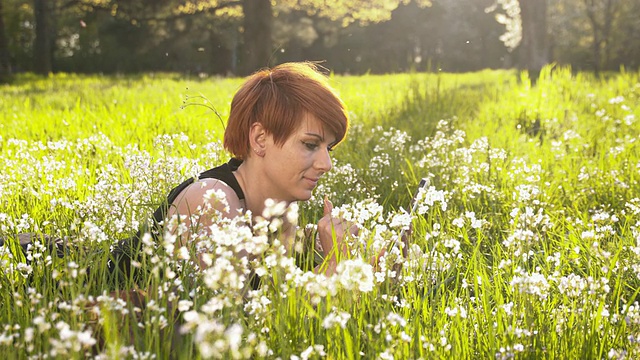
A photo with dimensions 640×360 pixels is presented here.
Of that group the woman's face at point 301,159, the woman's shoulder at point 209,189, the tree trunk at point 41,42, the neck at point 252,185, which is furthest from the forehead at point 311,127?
the tree trunk at point 41,42

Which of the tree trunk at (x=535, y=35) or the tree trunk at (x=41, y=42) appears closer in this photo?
the tree trunk at (x=535, y=35)

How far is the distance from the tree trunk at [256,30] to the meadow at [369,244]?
8369mm

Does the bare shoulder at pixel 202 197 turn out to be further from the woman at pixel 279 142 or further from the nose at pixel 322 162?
the nose at pixel 322 162

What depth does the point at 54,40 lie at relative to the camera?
4362 centimetres

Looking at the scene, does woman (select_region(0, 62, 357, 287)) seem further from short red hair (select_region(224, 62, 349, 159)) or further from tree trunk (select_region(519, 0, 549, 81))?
tree trunk (select_region(519, 0, 549, 81))

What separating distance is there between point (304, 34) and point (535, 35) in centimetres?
1074

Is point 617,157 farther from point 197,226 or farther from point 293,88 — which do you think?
point 197,226

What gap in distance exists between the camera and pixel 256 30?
20.6m

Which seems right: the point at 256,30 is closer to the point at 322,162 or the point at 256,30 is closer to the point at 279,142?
the point at 279,142

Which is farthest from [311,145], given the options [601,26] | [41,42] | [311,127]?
[601,26]

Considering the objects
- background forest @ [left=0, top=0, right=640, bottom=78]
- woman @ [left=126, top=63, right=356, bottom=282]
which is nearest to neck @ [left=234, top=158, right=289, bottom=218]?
woman @ [left=126, top=63, right=356, bottom=282]

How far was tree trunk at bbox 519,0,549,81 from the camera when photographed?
26377 mm

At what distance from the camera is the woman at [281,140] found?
394cm

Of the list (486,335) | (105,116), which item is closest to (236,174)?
(486,335)
